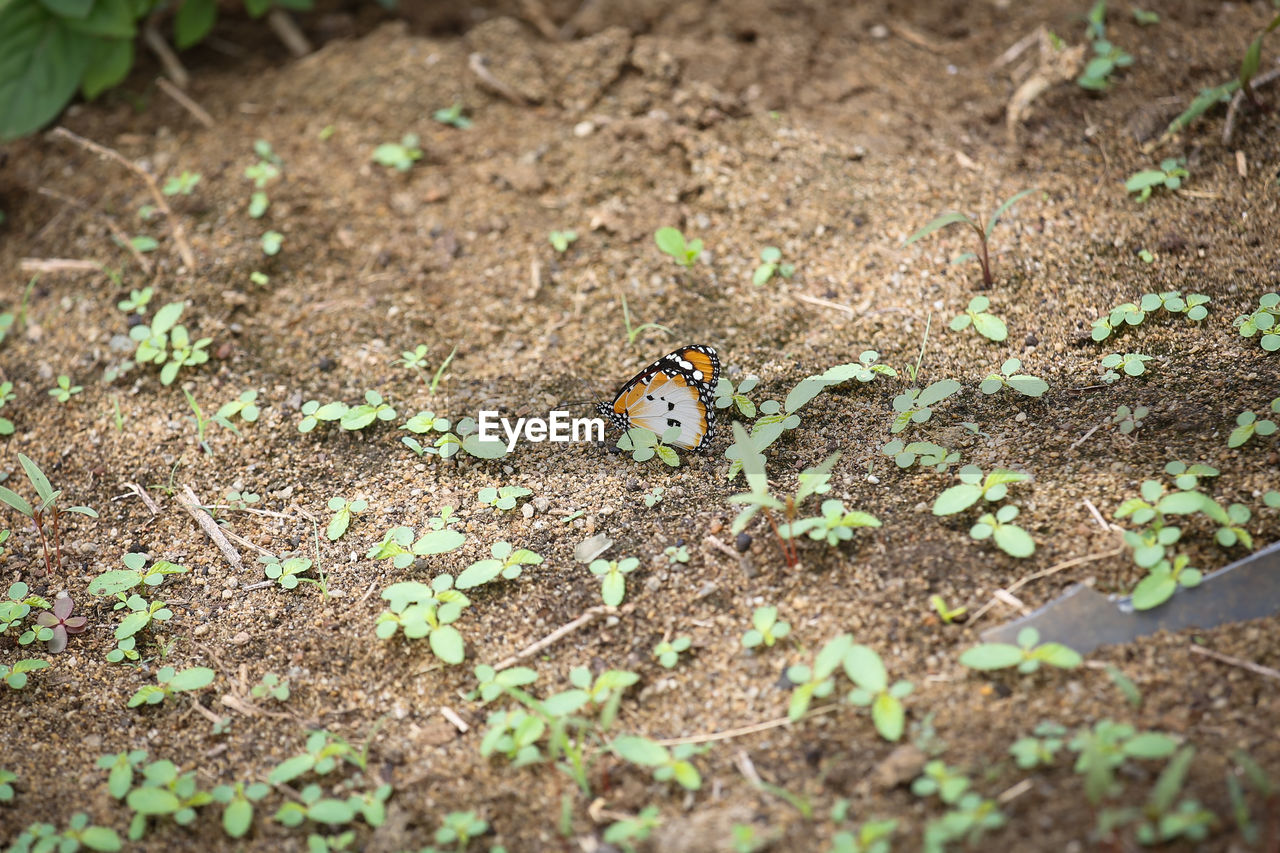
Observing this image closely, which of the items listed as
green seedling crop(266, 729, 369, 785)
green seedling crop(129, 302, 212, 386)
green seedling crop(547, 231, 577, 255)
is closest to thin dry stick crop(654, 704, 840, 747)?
green seedling crop(266, 729, 369, 785)

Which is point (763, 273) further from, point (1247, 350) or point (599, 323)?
point (1247, 350)

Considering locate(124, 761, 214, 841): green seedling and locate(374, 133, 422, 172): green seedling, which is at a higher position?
locate(374, 133, 422, 172): green seedling

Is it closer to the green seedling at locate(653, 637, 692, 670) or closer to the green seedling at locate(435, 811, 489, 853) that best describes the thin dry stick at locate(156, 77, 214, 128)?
the green seedling at locate(653, 637, 692, 670)

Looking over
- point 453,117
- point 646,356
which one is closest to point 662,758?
point 646,356

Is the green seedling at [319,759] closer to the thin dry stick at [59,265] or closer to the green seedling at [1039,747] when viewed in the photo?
the green seedling at [1039,747]

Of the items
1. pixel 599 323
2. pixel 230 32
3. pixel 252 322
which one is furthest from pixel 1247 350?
pixel 230 32
